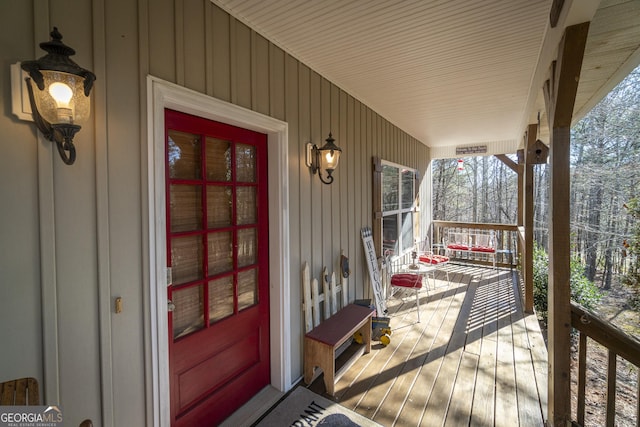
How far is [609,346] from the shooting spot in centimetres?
153

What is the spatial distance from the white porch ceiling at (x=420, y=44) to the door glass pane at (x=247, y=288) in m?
1.77

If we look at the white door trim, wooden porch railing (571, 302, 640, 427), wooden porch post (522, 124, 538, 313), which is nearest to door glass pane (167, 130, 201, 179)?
the white door trim

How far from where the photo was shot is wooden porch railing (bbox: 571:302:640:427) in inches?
56.1

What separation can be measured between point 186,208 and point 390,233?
3.41 m

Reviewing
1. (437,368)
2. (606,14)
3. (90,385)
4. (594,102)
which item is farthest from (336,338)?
(594,102)

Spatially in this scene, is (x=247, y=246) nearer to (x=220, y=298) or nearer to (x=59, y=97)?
(x=220, y=298)

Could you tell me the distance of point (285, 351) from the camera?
2338mm

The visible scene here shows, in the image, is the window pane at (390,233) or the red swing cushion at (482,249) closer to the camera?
the window pane at (390,233)

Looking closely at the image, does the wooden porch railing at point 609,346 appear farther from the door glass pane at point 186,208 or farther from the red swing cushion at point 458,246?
the red swing cushion at point 458,246

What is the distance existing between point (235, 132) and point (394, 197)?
10.5ft

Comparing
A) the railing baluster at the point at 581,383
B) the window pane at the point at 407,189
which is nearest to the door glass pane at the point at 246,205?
the railing baluster at the point at 581,383

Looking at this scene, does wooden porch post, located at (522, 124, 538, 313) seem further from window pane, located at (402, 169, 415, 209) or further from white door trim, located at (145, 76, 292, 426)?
→ white door trim, located at (145, 76, 292, 426)

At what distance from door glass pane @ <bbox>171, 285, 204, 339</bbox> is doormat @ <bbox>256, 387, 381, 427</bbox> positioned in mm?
848

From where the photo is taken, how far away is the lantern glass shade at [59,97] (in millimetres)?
1011
